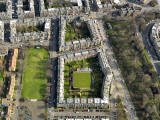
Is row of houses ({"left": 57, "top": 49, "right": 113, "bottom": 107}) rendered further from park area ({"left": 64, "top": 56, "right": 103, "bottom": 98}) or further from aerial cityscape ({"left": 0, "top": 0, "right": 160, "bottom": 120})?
park area ({"left": 64, "top": 56, "right": 103, "bottom": 98})

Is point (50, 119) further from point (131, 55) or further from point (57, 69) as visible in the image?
point (131, 55)

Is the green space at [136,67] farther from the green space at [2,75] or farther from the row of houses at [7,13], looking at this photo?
the row of houses at [7,13]

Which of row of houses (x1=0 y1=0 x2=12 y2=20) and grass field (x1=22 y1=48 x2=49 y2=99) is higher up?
row of houses (x1=0 y1=0 x2=12 y2=20)

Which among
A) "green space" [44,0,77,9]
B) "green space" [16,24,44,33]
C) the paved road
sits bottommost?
the paved road

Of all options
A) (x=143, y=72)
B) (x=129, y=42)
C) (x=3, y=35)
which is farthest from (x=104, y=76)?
(x=3, y=35)

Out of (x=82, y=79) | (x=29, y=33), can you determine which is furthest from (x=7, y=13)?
(x=82, y=79)

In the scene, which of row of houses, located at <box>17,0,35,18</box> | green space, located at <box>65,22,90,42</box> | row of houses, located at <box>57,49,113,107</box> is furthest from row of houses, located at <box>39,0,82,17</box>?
row of houses, located at <box>57,49,113,107</box>
